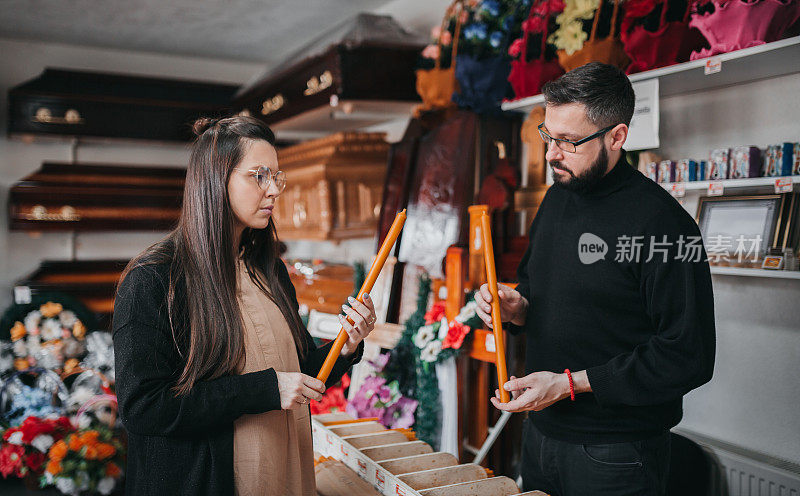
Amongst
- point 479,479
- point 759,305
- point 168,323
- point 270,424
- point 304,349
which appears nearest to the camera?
point 168,323

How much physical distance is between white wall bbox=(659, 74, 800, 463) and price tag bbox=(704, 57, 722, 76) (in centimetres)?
39

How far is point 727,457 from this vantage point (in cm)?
252

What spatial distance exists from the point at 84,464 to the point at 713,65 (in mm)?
2648

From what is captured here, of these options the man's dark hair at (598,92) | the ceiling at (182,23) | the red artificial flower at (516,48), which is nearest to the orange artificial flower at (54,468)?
the man's dark hair at (598,92)

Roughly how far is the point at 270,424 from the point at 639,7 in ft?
6.10

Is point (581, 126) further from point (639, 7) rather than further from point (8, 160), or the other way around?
point (8, 160)

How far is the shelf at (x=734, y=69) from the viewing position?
2.05 metres

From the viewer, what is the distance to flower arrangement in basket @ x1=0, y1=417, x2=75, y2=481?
2.66 meters

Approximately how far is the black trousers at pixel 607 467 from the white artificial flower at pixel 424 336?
45.6 inches

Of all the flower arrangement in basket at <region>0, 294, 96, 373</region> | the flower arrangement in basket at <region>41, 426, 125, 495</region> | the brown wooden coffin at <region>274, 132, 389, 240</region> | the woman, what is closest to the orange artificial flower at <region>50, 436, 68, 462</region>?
the flower arrangement in basket at <region>41, 426, 125, 495</region>

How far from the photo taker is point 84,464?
2.53 meters

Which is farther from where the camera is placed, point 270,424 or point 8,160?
point 8,160

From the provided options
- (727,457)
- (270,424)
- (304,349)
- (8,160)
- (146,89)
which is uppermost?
(146,89)

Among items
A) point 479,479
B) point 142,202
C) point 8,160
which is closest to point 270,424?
point 479,479
